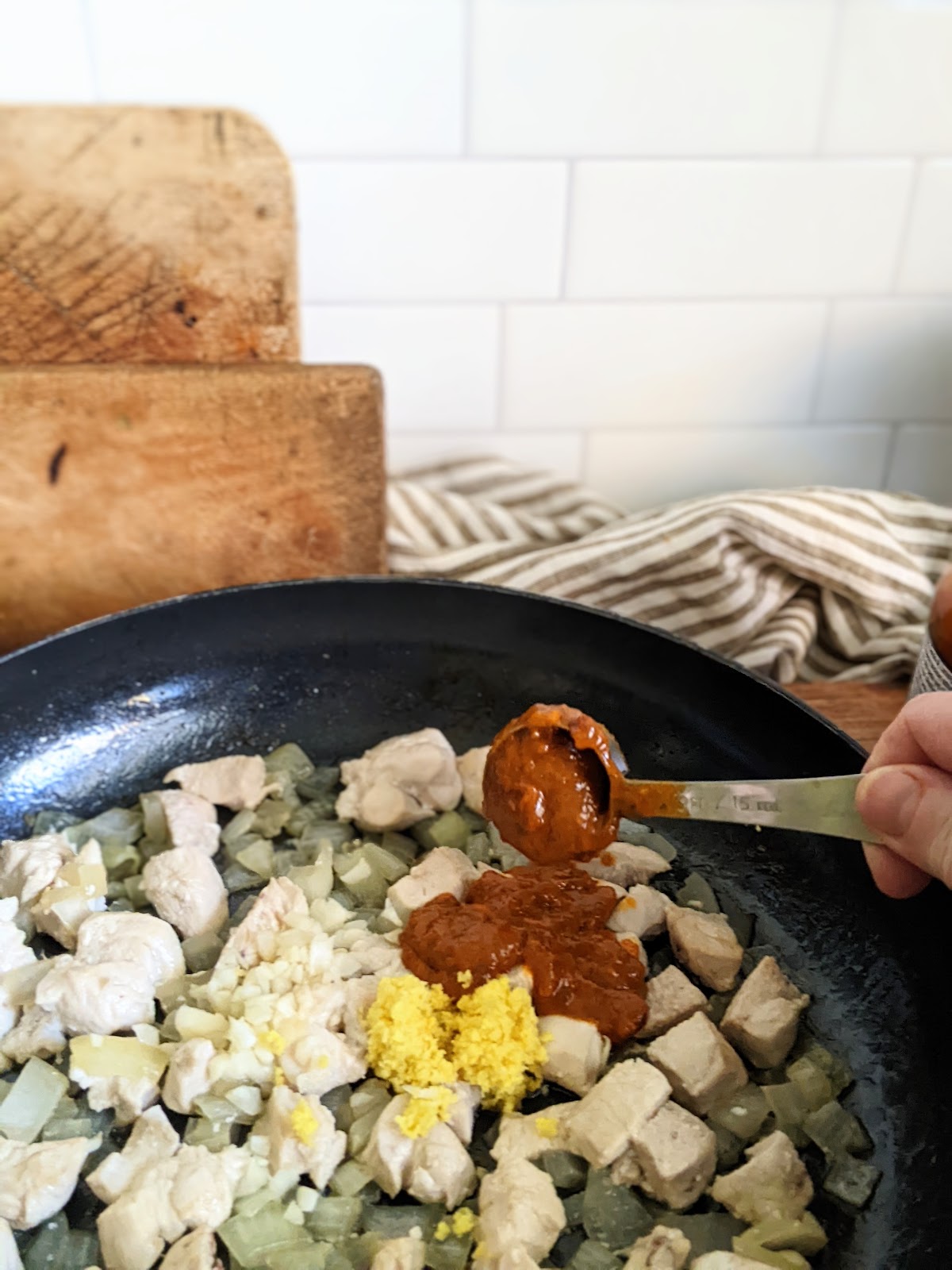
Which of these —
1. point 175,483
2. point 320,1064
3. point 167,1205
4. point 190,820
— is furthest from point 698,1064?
point 175,483

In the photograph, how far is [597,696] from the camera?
1069 millimetres

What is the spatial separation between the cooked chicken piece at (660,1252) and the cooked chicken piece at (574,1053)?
0.38 ft

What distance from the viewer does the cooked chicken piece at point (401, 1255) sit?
2.27ft

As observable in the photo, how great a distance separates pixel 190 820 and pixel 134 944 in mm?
144

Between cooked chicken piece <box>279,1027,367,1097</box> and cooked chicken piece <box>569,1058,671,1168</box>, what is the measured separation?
0.17m

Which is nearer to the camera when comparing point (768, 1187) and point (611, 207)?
point (768, 1187)

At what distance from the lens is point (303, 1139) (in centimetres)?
74

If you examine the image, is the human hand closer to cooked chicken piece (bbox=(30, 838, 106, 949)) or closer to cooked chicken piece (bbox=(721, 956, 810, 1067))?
cooked chicken piece (bbox=(721, 956, 810, 1067))

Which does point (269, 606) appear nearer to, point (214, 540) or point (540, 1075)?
point (214, 540)

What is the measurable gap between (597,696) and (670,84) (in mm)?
681

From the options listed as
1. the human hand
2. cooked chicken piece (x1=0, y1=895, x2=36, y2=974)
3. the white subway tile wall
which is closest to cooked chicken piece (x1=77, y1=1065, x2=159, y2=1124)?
cooked chicken piece (x1=0, y1=895, x2=36, y2=974)

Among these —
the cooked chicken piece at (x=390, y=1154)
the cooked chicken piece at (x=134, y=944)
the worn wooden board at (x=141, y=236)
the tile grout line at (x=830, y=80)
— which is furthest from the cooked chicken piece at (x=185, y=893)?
the tile grout line at (x=830, y=80)

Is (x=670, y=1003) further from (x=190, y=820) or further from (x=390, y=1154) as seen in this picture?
(x=190, y=820)

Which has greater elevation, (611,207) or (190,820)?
(611,207)
